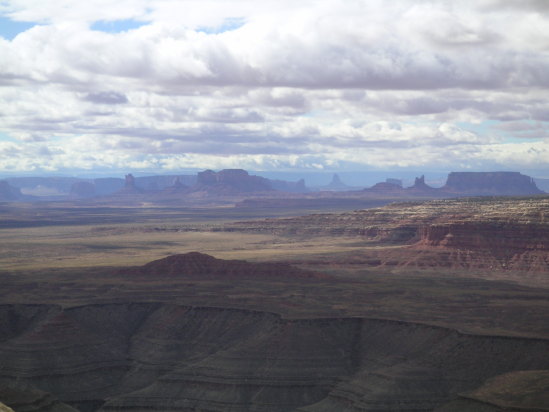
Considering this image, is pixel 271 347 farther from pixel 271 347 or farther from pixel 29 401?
pixel 29 401

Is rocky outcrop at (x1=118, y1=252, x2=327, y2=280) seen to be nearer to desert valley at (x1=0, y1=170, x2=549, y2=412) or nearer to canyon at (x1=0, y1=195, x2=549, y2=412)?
canyon at (x1=0, y1=195, x2=549, y2=412)

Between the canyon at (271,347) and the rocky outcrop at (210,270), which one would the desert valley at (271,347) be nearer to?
the canyon at (271,347)

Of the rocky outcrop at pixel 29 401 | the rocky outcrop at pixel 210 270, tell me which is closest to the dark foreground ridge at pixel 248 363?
the rocky outcrop at pixel 29 401

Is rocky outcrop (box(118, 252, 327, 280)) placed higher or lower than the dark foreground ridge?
higher

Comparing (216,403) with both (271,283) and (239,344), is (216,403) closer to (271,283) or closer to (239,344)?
(239,344)

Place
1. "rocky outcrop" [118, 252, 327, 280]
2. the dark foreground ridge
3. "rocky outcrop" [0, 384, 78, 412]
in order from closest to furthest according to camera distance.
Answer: "rocky outcrop" [0, 384, 78, 412]
the dark foreground ridge
"rocky outcrop" [118, 252, 327, 280]

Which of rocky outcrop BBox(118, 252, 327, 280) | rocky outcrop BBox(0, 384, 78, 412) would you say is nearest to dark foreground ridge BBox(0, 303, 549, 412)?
rocky outcrop BBox(0, 384, 78, 412)

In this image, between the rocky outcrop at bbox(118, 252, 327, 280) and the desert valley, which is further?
the rocky outcrop at bbox(118, 252, 327, 280)

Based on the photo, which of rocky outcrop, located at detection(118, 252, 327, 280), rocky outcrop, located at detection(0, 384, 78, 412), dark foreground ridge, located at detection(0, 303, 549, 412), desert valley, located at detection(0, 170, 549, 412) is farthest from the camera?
rocky outcrop, located at detection(118, 252, 327, 280)
